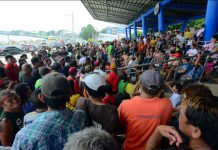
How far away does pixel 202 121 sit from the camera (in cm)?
153

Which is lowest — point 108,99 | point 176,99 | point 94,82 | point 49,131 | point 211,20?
point 176,99

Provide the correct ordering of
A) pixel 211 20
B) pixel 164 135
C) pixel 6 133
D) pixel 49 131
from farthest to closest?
pixel 211 20, pixel 6 133, pixel 49 131, pixel 164 135

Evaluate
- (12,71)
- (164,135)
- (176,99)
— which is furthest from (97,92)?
(12,71)

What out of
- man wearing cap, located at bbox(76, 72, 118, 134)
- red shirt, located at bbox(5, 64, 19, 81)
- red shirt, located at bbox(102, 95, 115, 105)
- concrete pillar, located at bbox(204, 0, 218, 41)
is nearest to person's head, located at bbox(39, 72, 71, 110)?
man wearing cap, located at bbox(76, 72, 118, 134)

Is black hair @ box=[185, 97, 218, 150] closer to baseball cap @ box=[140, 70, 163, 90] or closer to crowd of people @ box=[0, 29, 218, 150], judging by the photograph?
crowd of people @ box=[0, 29, 218, 150]

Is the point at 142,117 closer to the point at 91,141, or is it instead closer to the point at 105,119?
the point at 105,119

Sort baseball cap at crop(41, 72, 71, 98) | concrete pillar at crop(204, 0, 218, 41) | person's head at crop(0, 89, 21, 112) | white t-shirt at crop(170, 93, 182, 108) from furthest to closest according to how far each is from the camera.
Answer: concrete pillar at crop(204, 0, 218, 41) < white t-shirt at crop(170, 93, 182, 108) < person's head at crop(0, 89, 21, 112) < baseball cap at crop(41, 72, 71, 98)

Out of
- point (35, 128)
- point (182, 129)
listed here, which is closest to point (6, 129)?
point (35, 128)

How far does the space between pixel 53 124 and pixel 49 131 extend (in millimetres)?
61

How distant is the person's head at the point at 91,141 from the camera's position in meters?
1.17

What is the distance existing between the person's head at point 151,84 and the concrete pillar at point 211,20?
1056 cm

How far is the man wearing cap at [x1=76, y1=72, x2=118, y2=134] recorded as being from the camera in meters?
2.44

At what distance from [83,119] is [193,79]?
5.45 m

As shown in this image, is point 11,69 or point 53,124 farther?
point 11,69
